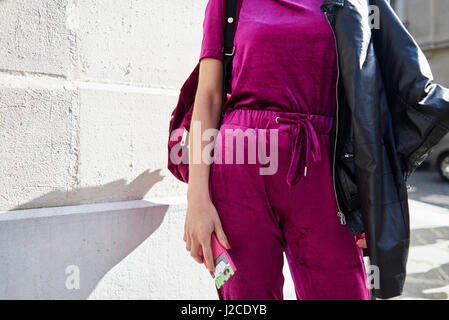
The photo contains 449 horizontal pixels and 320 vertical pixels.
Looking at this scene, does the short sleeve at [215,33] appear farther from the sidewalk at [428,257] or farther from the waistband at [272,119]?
the sidewalk at [428,257]

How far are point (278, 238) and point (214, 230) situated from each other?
0.72ft

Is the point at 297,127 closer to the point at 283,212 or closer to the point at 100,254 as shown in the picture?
the point at 283,212

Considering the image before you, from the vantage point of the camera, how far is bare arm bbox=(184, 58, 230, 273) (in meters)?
1.20

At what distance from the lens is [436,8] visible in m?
13.7

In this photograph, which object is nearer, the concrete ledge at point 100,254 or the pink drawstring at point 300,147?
the pink drawstring at point 300,147

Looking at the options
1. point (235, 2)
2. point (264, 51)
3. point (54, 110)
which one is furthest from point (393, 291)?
point (54, 110)

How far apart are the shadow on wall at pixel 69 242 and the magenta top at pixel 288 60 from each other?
106cm

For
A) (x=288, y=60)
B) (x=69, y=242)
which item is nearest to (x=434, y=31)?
(x=288, y=60)

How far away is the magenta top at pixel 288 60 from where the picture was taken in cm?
124

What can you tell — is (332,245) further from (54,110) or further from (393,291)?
(54,110)

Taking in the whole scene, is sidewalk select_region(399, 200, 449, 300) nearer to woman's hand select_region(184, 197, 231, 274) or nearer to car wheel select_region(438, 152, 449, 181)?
woman's hand select_region(184, 197, 231, 274)

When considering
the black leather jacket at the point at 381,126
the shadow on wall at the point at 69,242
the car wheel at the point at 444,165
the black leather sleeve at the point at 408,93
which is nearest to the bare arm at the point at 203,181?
the black leather jacket at the point at 381,126

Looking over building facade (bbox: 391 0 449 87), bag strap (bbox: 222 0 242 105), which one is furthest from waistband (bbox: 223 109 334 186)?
building facade (bbox: 391 0 449 87)

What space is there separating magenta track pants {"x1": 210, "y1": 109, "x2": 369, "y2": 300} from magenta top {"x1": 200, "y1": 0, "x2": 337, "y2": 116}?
2.1 inches
